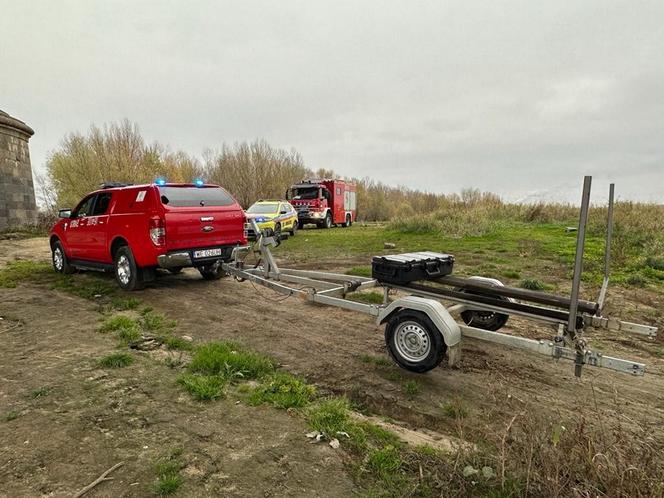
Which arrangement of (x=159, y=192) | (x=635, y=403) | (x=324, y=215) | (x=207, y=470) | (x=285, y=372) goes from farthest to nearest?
(x=324, y=215)
(x=159, y=192)
(x=285, y=372)
(x=635, y=403)
(x=207, y=470)

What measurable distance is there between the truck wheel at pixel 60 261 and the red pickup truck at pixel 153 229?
0.76 m

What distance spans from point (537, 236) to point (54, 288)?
15.2 m

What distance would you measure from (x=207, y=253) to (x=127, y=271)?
5.06 ft

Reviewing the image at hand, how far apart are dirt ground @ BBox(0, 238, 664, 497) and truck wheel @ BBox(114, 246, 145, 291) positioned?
126 cm

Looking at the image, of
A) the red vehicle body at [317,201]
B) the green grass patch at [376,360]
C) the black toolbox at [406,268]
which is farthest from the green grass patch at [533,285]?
the red vehicle body at [317,201]

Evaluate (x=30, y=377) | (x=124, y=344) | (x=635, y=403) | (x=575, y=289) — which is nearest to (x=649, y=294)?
(x=635, y=403)

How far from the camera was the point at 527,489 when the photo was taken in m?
2.13

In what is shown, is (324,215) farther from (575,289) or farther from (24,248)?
(575,289)

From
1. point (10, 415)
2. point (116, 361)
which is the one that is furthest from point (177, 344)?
point (10, 415)

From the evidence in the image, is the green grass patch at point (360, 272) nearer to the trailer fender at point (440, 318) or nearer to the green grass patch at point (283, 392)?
the trailer fender at point (440, 318)

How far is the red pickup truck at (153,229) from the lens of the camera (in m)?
6.73

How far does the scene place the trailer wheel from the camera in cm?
363

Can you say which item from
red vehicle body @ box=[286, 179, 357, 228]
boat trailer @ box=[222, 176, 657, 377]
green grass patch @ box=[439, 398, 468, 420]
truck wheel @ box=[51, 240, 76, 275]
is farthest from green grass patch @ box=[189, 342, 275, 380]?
red vehicle body @ box=[286, 179, 357, 228]

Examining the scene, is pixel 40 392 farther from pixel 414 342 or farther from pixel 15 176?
pixel 15 176
